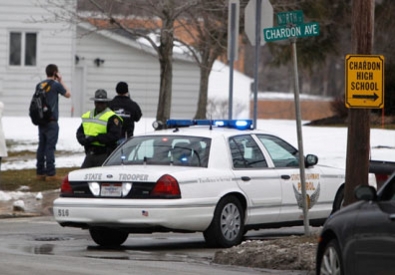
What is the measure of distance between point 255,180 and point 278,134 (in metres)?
13.0

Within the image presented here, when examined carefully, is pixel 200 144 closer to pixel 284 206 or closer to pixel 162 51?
pixel 284 206

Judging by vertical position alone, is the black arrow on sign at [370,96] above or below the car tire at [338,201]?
above

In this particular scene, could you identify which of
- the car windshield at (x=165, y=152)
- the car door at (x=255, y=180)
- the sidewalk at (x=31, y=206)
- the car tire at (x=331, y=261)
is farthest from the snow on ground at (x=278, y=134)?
the car tire at (x=331, y=261)

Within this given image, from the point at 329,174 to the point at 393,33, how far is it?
15987 millimetres

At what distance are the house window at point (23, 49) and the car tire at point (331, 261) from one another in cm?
2984

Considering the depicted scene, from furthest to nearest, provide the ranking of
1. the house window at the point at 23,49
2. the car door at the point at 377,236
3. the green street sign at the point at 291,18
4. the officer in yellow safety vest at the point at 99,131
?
the house window at the point at 23,49
the officer in yellow safety vest at the point at 99,131
the green street sign at the point at 291,18
the car door at the point at 377,236

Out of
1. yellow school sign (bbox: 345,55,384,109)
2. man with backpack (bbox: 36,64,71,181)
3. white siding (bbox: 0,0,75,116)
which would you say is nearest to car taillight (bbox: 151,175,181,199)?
yellow school sign (bbox: 345,55,384,109)

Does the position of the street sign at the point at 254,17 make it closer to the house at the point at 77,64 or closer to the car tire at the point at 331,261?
the car tire at the point at 331,261

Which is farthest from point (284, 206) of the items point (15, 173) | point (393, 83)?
point (393, 83)

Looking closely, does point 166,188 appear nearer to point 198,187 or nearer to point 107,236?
point 198,187

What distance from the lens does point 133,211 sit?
12.5m

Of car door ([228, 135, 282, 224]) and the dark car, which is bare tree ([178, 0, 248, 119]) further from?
the dark car

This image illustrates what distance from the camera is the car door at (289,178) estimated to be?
1400 centimetres

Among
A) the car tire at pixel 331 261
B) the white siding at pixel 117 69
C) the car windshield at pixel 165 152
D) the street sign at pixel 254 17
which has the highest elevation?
the white siding at pixel 117 69
